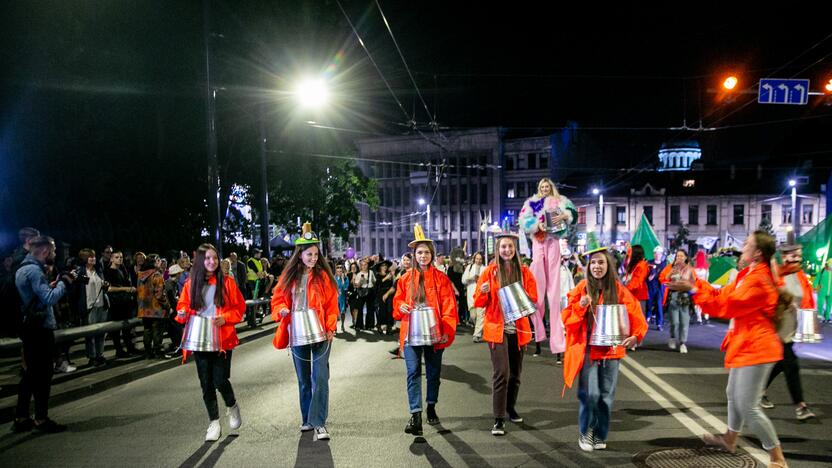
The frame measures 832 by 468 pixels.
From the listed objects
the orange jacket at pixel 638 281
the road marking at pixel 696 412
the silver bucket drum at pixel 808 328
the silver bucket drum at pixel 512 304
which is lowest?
the road marking at pixel 696 412

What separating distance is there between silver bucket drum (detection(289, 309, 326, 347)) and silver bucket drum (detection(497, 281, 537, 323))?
1846mm

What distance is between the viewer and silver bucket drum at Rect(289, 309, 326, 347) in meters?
5.51

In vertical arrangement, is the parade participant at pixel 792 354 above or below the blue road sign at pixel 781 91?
below

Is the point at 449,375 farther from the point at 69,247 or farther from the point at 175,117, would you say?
the point at 175,117

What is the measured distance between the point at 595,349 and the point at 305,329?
2.77 m

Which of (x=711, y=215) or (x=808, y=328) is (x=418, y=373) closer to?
(x=808, y=328)

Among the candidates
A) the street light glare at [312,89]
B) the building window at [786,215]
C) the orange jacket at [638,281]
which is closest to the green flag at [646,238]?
the orange jacket at [638,281]

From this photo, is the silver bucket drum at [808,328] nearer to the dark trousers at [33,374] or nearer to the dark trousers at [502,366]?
the dark trousers at [502,366]

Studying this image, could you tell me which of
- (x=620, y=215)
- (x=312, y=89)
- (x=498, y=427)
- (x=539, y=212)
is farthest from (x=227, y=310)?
(x=620, y=215)

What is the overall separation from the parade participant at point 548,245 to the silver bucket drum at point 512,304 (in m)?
1.88

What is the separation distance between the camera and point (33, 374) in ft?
20.1

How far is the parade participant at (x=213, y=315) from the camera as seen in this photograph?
562 centimetres

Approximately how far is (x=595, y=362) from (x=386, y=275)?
10.1 metres

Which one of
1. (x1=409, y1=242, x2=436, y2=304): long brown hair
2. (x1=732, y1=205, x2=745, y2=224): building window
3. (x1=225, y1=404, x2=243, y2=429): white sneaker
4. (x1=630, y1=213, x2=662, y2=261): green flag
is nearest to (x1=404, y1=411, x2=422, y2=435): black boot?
(x1=409, y1=242, x2=436, y2=304): long brown hair
